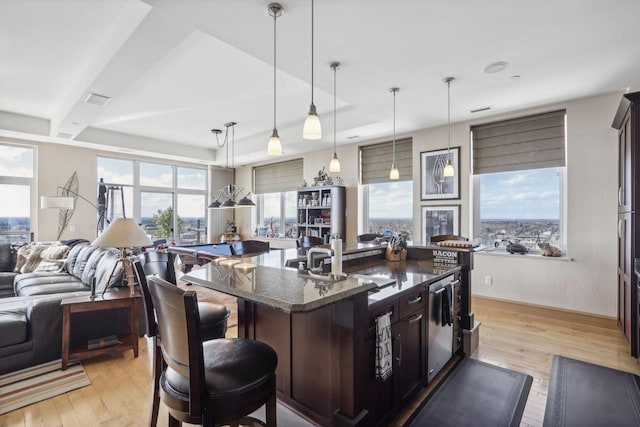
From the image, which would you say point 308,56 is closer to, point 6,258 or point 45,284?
point 45,284

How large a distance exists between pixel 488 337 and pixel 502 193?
2.14 metres

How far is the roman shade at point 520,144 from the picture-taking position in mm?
4031

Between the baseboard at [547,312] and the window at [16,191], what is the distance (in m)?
8.03

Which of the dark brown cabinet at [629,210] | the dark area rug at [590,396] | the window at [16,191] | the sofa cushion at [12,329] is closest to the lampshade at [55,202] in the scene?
the window at [16,191]

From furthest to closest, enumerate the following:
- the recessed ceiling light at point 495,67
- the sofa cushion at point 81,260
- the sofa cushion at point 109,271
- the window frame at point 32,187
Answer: the window frame at point 32,187
the sofa cushion at point 81,260
the sofa cushion at point 109,271
the recessed ceiling light at point 495,67

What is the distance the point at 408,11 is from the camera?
218 centimetres

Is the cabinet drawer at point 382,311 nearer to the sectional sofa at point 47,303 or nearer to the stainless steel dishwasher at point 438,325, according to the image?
the stainless steel dishwasher at point 438,325

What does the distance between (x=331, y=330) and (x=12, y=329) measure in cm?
275

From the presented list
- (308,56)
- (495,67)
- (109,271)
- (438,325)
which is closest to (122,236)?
(109,271)

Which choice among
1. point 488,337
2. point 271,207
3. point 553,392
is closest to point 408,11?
point 553,392

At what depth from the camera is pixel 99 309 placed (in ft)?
9.34

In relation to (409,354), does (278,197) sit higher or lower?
higher

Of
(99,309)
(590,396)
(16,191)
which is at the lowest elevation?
(590,396)

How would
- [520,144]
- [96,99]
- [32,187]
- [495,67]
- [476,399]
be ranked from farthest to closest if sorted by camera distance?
[32,187], [520,144], [96,99], [495,67], [476,399]
